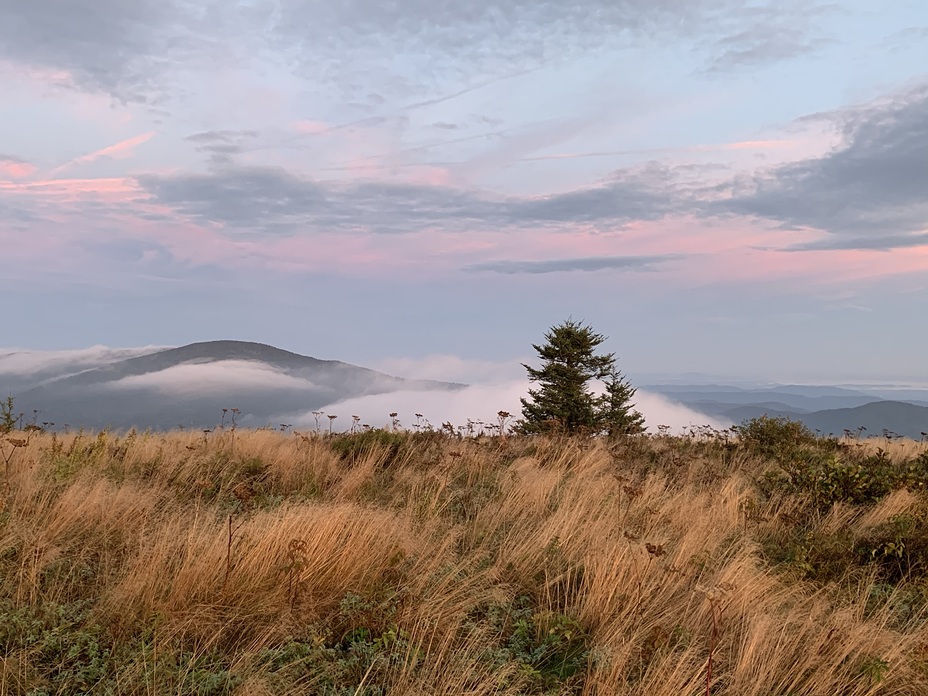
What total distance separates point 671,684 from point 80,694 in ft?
8.86

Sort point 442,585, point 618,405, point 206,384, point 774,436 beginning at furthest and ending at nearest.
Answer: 1. point 206,384
2. point 618,405
3. point 774,436
4. point 442,585

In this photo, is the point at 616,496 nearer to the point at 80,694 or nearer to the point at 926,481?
the point at 926,481

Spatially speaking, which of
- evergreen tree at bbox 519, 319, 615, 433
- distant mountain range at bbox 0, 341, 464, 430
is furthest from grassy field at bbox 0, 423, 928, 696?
distant mountain range at bbox 0, 341, 464, 430

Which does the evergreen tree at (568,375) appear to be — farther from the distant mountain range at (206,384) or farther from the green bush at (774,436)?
the distant mountain range at (206,384)

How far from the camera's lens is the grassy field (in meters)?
2.86

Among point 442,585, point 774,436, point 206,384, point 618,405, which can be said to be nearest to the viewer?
point 442,585

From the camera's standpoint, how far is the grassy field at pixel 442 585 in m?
2.86

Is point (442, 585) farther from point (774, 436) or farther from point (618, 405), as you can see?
point (618, 405)

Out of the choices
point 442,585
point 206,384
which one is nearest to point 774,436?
point 442,585

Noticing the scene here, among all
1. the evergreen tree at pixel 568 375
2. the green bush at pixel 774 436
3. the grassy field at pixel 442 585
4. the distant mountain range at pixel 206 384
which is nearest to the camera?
A: the grassy field at pixel 442 585

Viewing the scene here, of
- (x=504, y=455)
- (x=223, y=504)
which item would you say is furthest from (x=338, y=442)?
(x=223, y=504)

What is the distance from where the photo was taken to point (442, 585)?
368cm

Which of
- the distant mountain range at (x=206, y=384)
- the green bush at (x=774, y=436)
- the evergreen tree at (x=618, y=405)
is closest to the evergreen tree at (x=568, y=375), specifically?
the evergreen tree at (x=618, y=405)

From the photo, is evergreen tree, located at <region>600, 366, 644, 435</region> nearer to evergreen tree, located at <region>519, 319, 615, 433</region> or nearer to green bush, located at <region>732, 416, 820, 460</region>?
evergreen tree, located at <region>519, 319, 615, 433</region>
